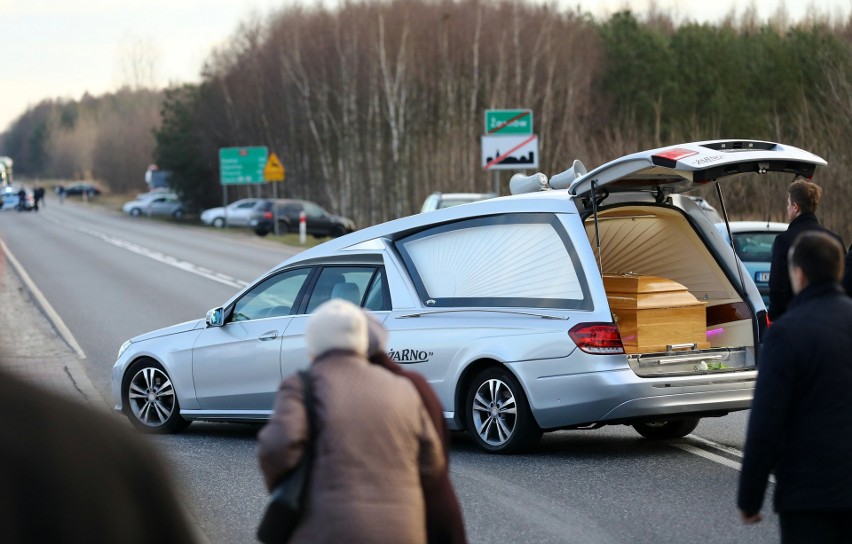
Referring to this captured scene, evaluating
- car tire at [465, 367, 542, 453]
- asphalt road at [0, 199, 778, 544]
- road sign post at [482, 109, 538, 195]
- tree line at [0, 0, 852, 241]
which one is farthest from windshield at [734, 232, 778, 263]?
tree line at [0, 0, 852, 241]

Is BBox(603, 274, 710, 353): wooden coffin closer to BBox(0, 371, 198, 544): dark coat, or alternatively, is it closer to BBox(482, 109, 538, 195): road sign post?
BBox(0, 371, 198, 544): dark coat

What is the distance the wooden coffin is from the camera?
944 centimetres

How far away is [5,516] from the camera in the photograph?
5.06 feet

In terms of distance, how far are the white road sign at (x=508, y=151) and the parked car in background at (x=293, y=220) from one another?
27.3 meters

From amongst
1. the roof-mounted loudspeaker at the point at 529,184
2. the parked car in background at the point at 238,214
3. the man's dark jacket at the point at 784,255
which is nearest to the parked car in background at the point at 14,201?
the parked car in background at the point at 238,214

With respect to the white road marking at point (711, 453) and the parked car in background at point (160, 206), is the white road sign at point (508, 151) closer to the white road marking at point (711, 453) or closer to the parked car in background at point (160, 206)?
the white road marking at point (711, 453)

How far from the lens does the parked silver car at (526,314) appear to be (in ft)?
28.9

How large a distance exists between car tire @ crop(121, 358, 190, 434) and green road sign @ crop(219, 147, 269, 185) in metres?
51.5

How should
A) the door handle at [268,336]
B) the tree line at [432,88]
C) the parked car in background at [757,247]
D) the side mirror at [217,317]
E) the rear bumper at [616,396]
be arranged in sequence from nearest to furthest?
the rear bumper at [616,396] < the door handle at [268,336] < the side mirror at [217,317] < the parked car in background at [757,247] < the tree line at [432,88]

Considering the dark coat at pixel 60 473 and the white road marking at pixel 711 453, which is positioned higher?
the dark coat at pixel 60 473

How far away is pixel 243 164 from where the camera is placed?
62094 mm

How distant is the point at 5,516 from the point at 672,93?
7379cm

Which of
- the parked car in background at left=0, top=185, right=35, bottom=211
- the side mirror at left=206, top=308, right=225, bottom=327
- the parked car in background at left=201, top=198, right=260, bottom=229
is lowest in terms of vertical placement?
the parked car in background at left=0, top=185, right=35, bottom=211

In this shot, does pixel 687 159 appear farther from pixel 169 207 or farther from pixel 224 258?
pixel 169 207
